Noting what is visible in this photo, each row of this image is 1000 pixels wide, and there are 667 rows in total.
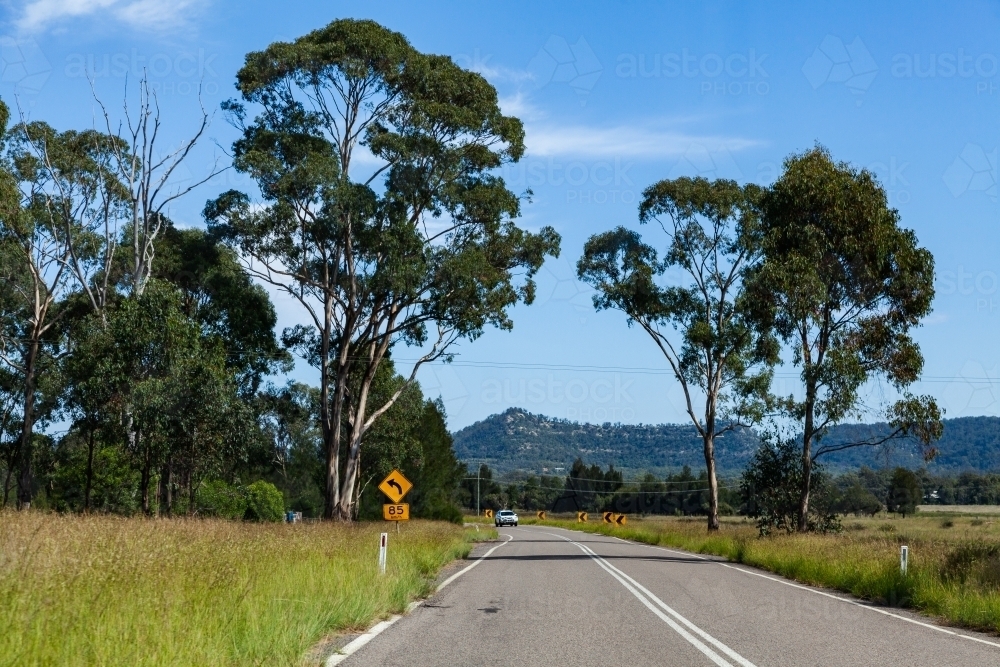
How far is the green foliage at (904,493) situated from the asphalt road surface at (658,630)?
106045 mm

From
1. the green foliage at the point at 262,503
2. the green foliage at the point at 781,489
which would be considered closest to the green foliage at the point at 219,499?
the green foliage at the point at 262,503

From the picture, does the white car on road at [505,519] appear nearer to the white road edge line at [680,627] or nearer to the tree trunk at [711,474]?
the tree trunk at [711,474]

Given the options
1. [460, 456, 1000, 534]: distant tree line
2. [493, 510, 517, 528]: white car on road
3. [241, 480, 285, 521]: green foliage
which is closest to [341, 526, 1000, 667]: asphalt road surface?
[241, 480, 285, 521]: green foliage

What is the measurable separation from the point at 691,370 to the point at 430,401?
42052 mm

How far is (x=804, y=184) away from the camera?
34.4 metres

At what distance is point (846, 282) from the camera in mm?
34875

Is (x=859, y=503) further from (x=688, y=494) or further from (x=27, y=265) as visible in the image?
(x=27, y=265)

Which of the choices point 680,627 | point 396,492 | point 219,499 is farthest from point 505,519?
point 680,627

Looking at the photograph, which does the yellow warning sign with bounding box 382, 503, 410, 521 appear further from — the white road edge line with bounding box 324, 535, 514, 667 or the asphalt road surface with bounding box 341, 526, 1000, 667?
the white road edge line with bounding box 324, 535, 514, 667

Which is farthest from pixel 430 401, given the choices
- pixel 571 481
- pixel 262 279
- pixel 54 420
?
pixel 571 481

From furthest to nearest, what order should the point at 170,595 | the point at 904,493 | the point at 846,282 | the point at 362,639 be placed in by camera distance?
the point at 904,493 < the point at 846,282 < the point at 362,639 < the point at 170,595

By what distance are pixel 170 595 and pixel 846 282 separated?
30.3m

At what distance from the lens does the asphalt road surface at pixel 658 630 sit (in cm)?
972

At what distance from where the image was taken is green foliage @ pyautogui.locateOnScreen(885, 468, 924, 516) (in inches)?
4604
